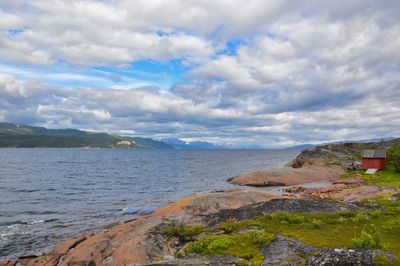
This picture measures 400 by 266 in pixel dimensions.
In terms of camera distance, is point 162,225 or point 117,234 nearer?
point 162,225

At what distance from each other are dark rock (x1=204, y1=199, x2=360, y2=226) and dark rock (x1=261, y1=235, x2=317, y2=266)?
836 centimetres

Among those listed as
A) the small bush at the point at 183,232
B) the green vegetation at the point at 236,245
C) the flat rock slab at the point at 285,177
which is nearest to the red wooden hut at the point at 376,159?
the flat rock slab at the point at 285,177

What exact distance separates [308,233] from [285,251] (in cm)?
420

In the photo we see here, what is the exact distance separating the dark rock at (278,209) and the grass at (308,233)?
2.40 m

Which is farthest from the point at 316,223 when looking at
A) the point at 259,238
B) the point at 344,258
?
the point at 344,258

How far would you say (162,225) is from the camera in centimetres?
2688

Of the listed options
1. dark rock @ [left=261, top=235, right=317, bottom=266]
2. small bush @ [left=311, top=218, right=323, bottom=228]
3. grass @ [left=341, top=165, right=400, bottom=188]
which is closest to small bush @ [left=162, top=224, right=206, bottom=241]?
dark rock @ [left=261, top=235, right=317, bottom=266]

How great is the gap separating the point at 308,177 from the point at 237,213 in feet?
222

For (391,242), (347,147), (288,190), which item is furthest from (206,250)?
(347,147)

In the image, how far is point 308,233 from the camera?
1970 cm

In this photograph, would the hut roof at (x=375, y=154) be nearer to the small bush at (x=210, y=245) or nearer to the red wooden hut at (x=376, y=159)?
the red wooden hut at (x=376, y=159)

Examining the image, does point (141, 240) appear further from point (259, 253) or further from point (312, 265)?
point (312, 265)

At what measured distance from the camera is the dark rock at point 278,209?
26.8 meters

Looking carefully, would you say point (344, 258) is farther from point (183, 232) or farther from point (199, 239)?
point (183, 232)
